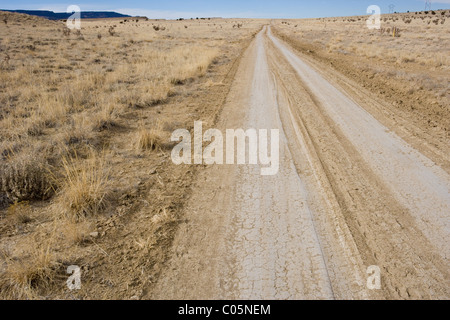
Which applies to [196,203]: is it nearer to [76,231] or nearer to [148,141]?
[76,231]

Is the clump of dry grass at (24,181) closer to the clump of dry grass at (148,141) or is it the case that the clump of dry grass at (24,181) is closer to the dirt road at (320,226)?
the clump of dry grass at (148,141)

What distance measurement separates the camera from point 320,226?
11.7 ft

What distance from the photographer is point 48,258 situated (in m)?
2.87

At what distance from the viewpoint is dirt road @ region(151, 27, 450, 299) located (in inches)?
109

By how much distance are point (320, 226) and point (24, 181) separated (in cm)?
435

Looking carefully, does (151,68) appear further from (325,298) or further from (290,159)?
(325,298)

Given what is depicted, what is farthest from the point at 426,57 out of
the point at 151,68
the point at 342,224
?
the point at 342,224

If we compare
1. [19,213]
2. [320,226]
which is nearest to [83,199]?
[19,213]

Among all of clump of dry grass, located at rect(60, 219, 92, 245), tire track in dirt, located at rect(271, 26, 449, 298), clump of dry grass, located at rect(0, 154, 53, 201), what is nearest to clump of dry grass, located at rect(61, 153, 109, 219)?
clump of dry grass, located at rect(60, 219, 92, 245)

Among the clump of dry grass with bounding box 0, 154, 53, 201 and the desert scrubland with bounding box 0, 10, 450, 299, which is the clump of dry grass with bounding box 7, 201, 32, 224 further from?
the clump of dry grass with bounding box 0, 154, 53, 201

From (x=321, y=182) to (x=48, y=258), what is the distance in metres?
3.82

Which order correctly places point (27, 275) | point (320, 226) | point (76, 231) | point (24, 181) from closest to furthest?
point (27, 275) → point (76, 231) → point (320, 226) → point (24, 181)

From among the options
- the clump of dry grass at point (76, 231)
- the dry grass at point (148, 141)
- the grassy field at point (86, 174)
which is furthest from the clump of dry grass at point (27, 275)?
the dry grass at point (148, 141)

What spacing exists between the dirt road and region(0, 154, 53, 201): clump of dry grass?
231cm
